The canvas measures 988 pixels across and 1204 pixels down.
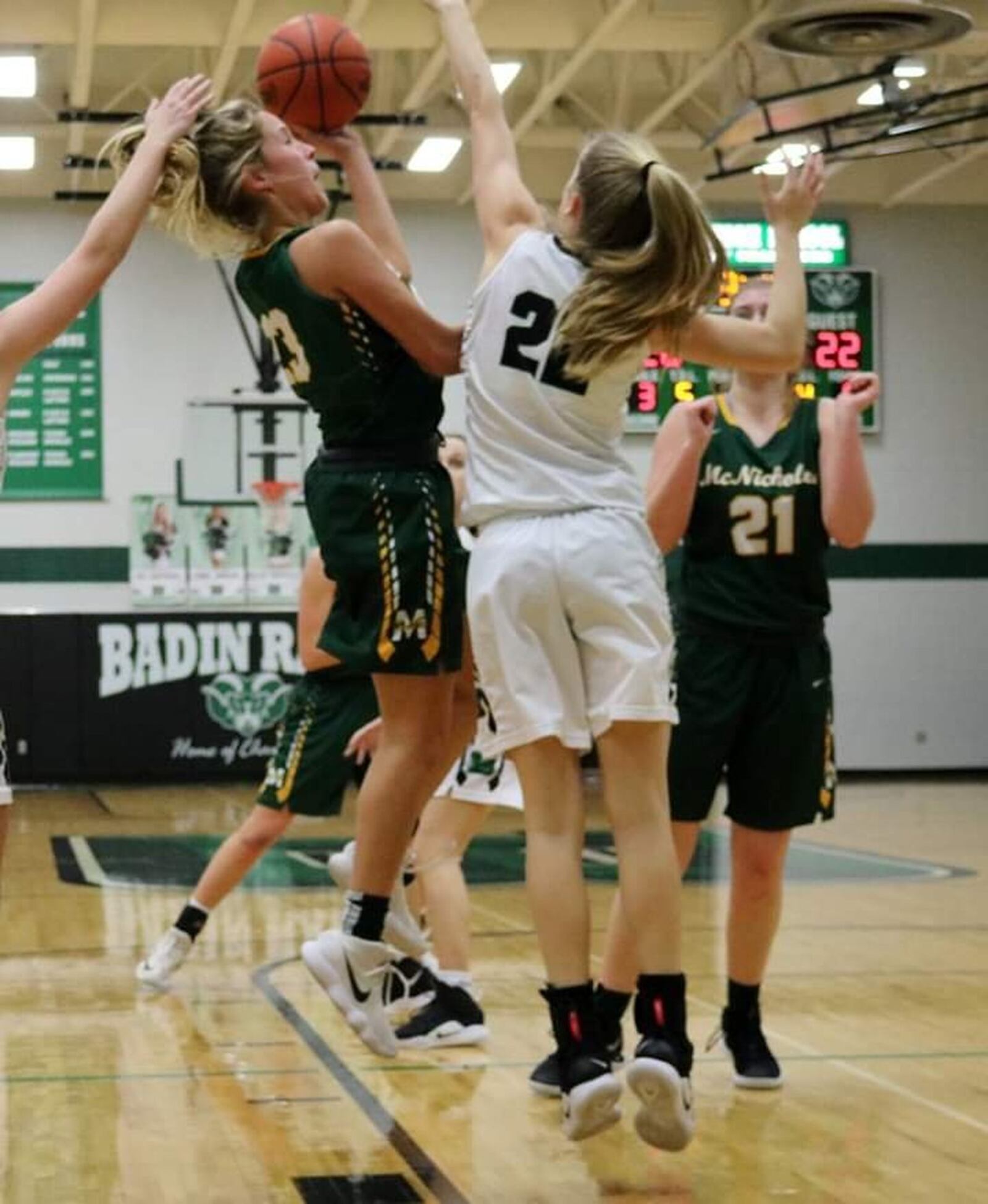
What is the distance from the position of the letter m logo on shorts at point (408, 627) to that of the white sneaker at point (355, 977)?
25.2 inches

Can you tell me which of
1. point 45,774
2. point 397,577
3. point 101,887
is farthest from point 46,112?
point 397,577

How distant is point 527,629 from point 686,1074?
0.88 m

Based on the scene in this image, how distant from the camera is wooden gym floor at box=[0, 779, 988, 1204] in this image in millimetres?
4160

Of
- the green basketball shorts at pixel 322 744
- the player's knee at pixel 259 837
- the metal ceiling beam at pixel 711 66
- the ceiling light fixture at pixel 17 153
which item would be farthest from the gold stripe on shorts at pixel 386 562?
the ceiling light fixture at pixel 17 153

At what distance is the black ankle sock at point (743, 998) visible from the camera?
5.14 meters

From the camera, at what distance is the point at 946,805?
14.9 metres

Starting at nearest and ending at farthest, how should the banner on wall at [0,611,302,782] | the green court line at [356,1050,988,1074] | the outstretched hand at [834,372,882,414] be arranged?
the outstretched hand at [834,372,882,414] < the green court line at [356,1050,988,1074] < the banner on wall at [0,611,302,782]

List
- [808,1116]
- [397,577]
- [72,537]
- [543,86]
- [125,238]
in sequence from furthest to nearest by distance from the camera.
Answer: [72,537] < [543,86] < [808,1116] < [397,577] < [125,238]

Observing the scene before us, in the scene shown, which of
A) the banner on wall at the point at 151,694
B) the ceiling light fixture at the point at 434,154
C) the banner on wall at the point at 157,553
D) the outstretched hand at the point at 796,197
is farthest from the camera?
the banner on wall at the point at 157,553

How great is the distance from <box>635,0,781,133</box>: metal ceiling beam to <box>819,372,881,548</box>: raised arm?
21.2ft

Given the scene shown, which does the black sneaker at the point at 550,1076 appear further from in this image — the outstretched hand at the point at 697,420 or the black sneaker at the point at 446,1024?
the outstretched hand at the point at 697,420

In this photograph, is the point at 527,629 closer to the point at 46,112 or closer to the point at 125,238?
the point at 125,238

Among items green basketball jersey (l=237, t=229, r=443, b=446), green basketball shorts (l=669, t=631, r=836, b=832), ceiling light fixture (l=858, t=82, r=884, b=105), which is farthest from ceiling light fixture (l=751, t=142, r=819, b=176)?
green basketball jersey (l=237, t=229, r=443, b=446)

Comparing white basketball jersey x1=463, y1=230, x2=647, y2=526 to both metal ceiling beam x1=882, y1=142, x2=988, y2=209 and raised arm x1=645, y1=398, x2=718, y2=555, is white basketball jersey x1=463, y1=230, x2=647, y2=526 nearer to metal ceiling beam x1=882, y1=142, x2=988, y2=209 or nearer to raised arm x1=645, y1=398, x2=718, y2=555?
Answer: raised arm x1=645, y1=398, x2=718, y2=555
